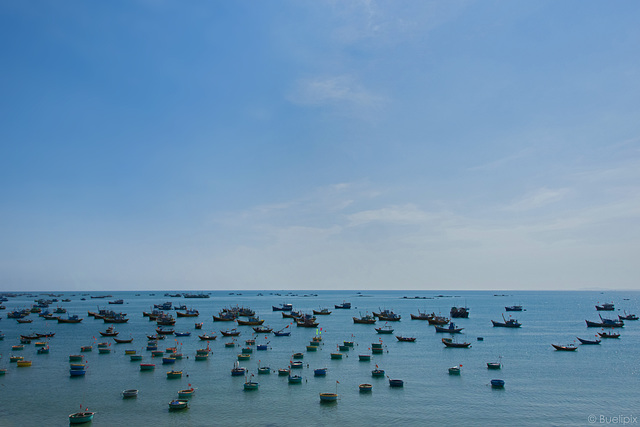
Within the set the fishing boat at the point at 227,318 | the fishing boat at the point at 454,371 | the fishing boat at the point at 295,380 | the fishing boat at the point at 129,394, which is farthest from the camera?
the fishing boat at the point at 227,318

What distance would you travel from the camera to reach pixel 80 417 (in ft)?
116

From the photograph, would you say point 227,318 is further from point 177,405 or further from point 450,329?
point 177,405

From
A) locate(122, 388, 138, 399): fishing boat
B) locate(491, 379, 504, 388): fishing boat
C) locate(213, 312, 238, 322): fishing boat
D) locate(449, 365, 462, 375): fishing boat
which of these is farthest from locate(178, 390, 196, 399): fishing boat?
locate(213, 312, 238, 322): fishing boat

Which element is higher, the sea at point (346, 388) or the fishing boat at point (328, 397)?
the fishing boat at point (328, 397)

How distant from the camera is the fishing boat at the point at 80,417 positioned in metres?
35.1

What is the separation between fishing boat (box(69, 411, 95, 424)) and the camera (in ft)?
115

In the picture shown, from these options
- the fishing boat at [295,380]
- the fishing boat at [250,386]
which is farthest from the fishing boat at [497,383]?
the fishing boat at [250,386]

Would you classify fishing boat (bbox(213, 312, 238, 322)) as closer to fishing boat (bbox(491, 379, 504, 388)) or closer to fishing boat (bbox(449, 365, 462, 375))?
fishing boat (bbox(449, 365, 462, 375))

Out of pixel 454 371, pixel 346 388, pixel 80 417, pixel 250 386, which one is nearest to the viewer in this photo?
pixel 80 417

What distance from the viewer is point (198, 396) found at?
43.0m

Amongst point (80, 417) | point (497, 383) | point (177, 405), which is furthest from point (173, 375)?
point (497, 383)

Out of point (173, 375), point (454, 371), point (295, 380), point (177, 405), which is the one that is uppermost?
point (454, 371)

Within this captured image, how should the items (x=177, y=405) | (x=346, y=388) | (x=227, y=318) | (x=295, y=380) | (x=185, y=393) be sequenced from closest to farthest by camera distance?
1. (x=177, y=405)
2. (x=185, y=393)
3. (x=346, y=388)
4. (x=295, y=380)
5. (x=227, y=318)

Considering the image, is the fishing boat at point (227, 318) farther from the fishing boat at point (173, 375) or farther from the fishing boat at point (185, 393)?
the fishing boat at point (185, 393)
